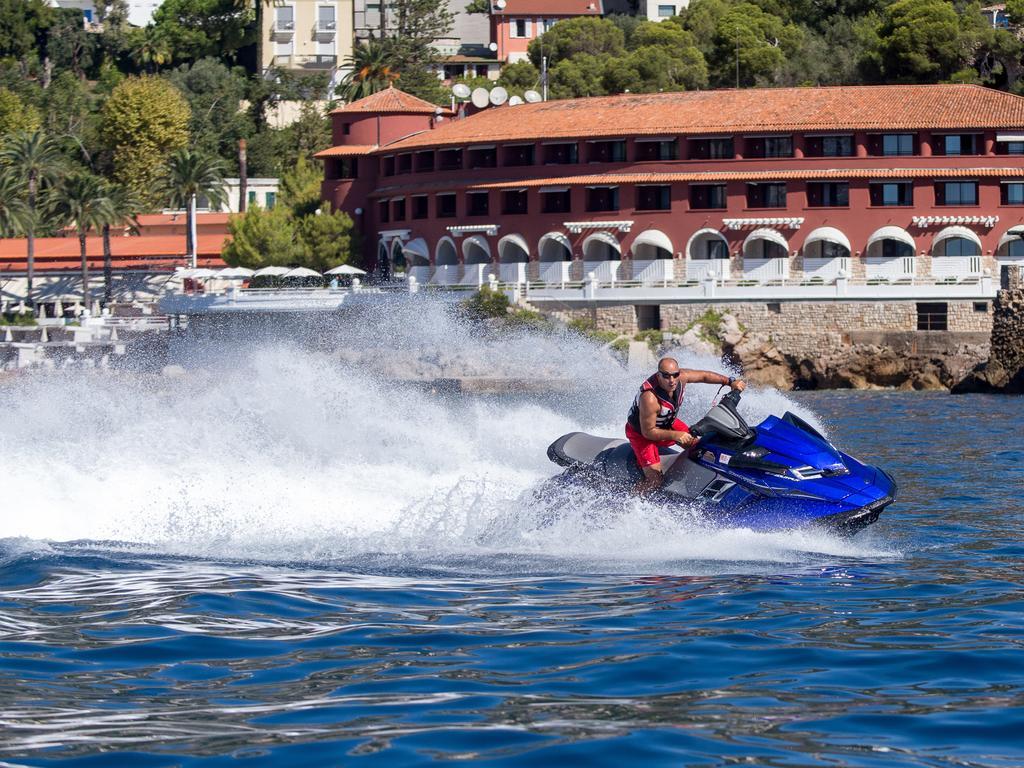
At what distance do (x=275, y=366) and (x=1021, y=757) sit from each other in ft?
53.5

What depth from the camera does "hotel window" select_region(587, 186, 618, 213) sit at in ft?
212

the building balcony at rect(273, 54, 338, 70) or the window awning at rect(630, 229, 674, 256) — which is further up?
the building balcony at rect(273, 54, 338, 70)

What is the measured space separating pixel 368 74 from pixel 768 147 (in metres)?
33.5

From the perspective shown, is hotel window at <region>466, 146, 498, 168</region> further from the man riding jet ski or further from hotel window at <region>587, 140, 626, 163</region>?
the man riding jet ski

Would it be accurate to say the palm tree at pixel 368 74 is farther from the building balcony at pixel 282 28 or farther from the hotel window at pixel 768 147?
the hotel window at pixel 768 147

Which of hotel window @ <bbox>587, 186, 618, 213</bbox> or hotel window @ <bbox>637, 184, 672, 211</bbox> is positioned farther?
hotel window @ <bbox>587, 186, 618, 213</bbox>

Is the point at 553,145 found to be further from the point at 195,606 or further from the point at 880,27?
the point at 195,606

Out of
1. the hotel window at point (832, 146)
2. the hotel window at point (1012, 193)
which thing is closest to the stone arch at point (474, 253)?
the hotel window at point (832, 146)

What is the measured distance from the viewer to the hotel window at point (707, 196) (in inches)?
2479

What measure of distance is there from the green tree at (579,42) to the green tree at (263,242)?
36.1m

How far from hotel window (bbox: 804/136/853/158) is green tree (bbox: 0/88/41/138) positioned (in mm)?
45880

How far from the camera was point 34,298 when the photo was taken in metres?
74.2

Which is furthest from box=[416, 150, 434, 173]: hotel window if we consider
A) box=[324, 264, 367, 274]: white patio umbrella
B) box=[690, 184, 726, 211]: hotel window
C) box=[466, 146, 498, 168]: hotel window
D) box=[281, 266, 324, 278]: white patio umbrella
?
box=[690, 184, 726, 211]: hotel window

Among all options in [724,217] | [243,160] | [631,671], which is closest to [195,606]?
[631,671]
